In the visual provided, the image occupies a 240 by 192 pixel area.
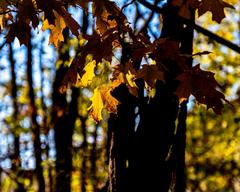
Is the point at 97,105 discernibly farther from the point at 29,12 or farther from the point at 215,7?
the point at 215,7

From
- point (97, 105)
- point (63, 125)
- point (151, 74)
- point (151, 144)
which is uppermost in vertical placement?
point (63, 125)

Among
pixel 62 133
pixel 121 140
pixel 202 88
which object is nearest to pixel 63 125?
pixel 62 133

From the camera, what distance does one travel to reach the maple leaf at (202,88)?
2551 millimetres

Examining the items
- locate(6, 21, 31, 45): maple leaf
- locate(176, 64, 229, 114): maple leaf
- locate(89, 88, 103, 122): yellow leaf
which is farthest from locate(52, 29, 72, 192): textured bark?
locate(176, 64, 229, 114): maple leaf

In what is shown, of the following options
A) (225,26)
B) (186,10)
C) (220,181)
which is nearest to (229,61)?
(225,26)

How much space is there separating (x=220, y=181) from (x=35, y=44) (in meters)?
9.75

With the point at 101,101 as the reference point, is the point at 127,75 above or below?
above

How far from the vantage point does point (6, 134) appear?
9914mm

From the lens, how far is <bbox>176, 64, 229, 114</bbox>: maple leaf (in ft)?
8.37

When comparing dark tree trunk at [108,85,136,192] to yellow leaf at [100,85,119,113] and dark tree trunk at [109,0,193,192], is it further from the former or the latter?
yellow leaf at [100,85,119,113]

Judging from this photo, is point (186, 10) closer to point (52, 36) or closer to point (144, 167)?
point (52, 36)

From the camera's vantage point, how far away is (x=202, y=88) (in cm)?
258

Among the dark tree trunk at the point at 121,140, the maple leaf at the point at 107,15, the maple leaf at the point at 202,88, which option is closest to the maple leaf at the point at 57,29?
the maple leaf at the point at 107,15

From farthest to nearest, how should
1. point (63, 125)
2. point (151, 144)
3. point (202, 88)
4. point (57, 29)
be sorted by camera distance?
1. point (63, 125)
2. point (151, 144)
3. point (57, 29)
4. point (202, 88)
